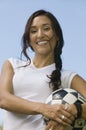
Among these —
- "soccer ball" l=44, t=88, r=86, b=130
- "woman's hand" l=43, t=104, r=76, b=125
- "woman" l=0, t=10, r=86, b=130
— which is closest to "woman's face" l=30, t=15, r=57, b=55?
"woman" l=0, t=10, r=86, b=130

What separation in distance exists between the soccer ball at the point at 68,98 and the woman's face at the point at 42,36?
27.7 inches

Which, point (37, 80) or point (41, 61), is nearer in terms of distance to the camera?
point (37, 80)

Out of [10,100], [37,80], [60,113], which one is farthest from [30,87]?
[60,113]

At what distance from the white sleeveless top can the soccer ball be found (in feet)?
0.82

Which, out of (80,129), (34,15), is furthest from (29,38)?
(80,129)

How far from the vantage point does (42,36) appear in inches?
243

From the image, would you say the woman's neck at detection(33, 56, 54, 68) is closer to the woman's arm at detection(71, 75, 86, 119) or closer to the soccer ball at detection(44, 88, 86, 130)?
the woman's arm at detection(71, 75, 86, 119)

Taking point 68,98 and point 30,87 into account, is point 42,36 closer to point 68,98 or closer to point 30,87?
point 30,87

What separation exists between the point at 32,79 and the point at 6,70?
0.39 metres

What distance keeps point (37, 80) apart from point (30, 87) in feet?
0.46

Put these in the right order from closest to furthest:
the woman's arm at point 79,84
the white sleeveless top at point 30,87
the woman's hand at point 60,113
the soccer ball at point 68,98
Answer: the woman's hand at point 60,113
the soccer ball at point 68,98
the white sleeveless top at point 30,87
the woman's arm at point 79,84

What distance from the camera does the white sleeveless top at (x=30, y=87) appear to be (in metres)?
5.90

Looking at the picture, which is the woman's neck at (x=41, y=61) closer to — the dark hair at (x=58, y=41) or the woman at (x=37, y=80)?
the woman at (x=37, y=80)

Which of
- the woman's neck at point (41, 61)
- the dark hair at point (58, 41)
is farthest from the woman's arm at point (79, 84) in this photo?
the woman's neck at point (41, 61)
